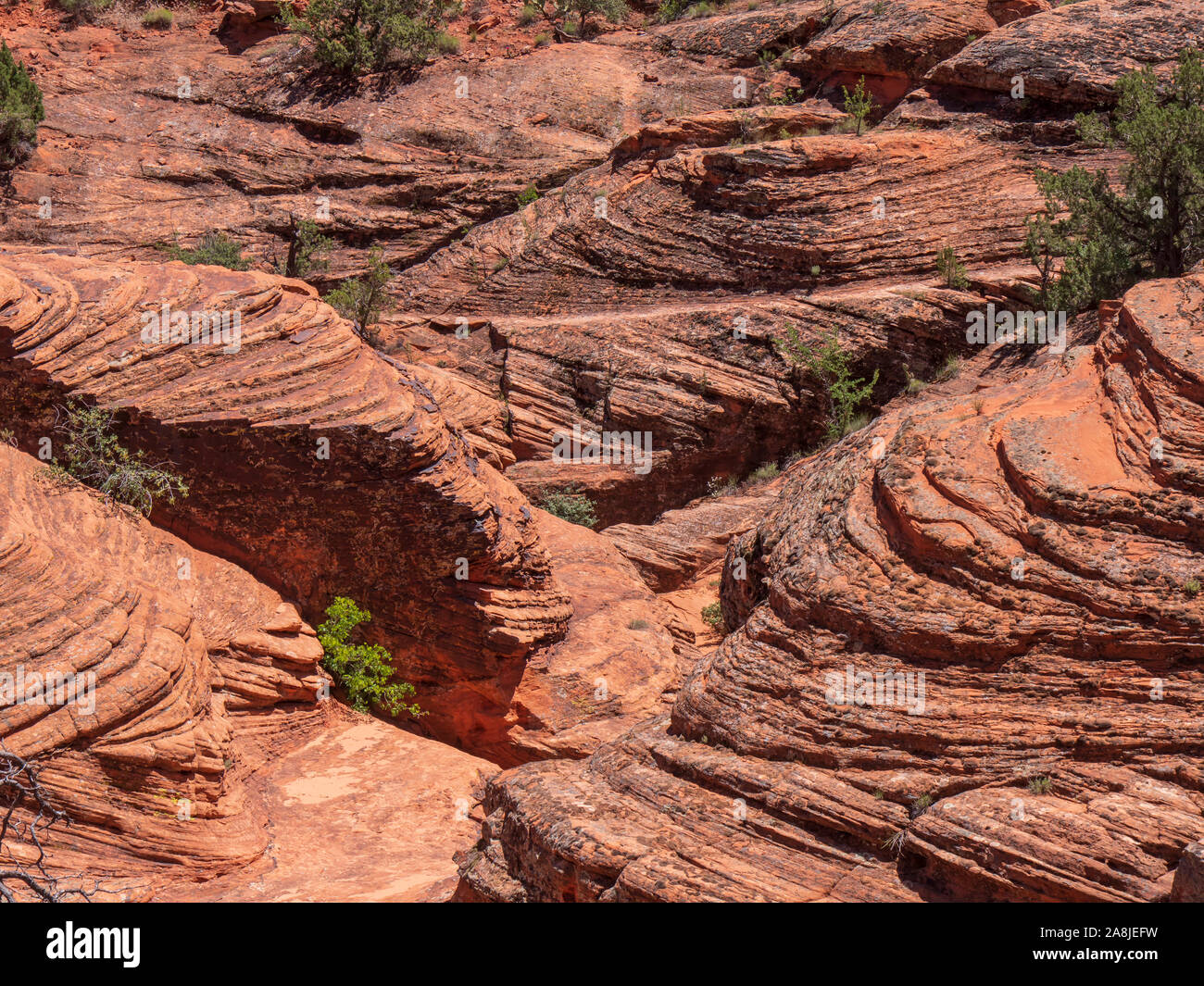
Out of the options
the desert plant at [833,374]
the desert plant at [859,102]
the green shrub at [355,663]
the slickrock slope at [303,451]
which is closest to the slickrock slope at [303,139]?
the desert plant at [859,102]

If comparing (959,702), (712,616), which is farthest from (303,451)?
(959,702)

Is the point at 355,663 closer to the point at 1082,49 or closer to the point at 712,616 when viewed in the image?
the point at 712,616

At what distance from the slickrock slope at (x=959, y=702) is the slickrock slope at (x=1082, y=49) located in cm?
1311

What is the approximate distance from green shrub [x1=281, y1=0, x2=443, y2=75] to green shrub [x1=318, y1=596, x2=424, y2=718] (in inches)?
704

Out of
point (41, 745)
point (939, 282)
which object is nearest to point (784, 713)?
point (41, 745)

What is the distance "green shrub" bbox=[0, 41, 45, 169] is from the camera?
24.3 m

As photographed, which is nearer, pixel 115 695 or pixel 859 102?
pixel 115 695

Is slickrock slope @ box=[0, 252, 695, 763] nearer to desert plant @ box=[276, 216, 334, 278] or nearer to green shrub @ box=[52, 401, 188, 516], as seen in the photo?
green shrub @ box=[52, 401, 188, 516]

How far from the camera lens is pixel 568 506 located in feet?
70.7

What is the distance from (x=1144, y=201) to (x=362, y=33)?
732 inches

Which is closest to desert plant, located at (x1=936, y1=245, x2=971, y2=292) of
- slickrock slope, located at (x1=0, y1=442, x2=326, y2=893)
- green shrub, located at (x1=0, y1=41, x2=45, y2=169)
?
slickrock slope, located at (x1=0, y1=442, x2=326, y2=893)

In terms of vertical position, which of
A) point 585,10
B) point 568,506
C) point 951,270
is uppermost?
point 585,10

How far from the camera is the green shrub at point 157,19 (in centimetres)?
3002

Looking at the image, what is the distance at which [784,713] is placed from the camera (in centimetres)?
962
